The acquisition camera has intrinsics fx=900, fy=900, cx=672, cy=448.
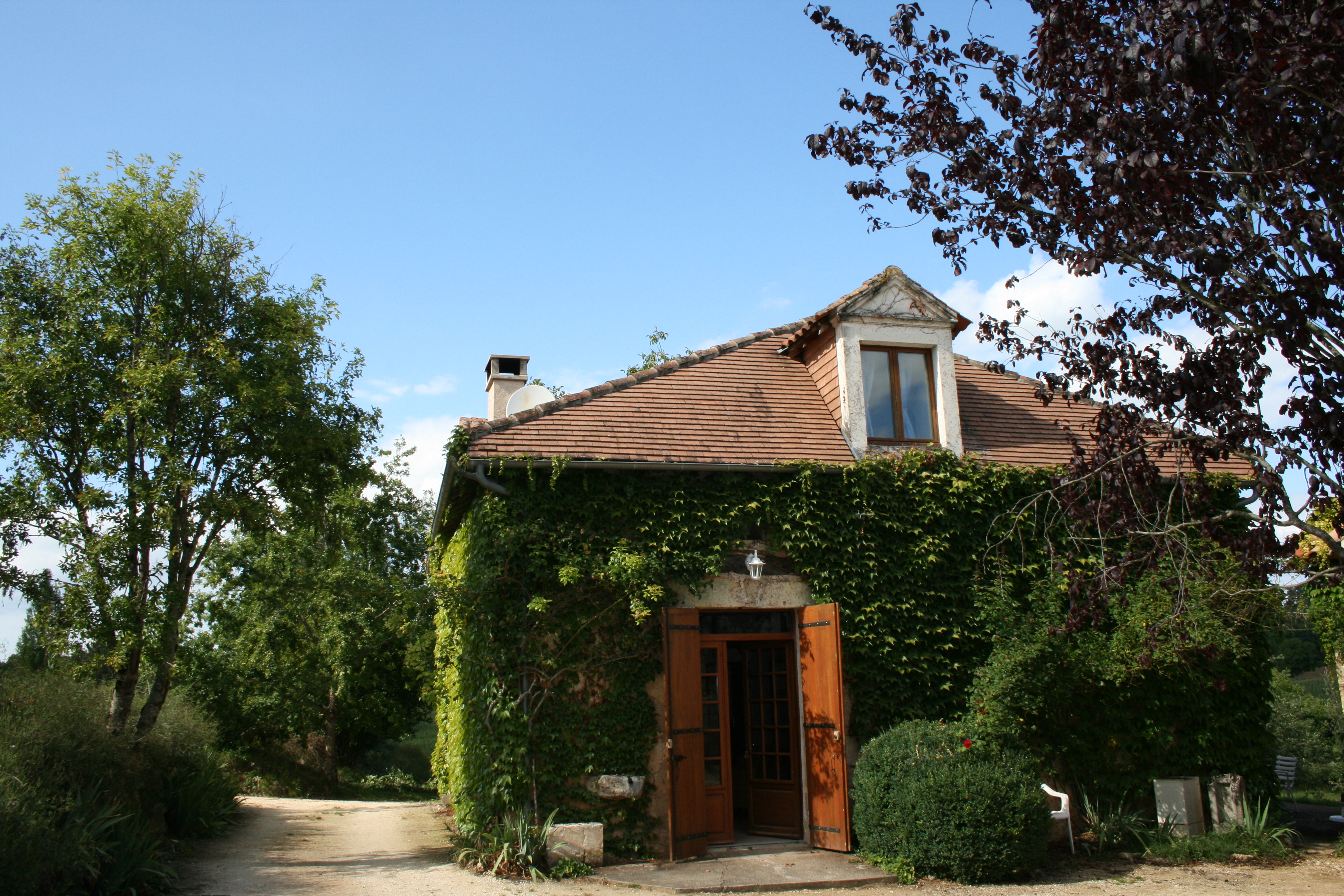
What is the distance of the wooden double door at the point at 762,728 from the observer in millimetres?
8617

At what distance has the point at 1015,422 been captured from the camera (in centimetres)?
1123

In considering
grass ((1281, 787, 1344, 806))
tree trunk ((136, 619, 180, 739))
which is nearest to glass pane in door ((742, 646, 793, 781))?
tree trunk ((136, 619, 180, 739))

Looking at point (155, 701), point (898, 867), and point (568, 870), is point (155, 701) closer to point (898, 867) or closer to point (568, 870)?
point (568, 870)

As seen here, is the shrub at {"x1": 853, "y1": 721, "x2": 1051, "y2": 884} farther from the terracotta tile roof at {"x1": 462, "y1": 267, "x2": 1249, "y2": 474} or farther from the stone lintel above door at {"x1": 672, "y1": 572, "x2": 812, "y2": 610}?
the terracotta tile roof at {"x1": 462, "y1": 267, "x2": 1249, "y2": 474}

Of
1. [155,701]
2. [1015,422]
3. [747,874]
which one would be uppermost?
[1015,422]

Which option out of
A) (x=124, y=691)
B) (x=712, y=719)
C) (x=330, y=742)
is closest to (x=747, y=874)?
(x=712, y=719)

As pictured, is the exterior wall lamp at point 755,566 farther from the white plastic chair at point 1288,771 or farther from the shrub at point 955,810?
the white plastic chair at point 1288,771

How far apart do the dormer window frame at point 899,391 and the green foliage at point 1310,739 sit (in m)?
8.57

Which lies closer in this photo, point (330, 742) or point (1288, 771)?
point (1288, 771)

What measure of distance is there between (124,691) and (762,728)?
694 cm

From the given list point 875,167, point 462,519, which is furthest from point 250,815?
point 875,167

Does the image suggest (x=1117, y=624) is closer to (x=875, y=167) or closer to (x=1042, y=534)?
(x=1042, y=534)

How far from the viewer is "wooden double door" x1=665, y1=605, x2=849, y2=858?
862cm

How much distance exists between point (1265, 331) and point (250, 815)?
1333 cm
